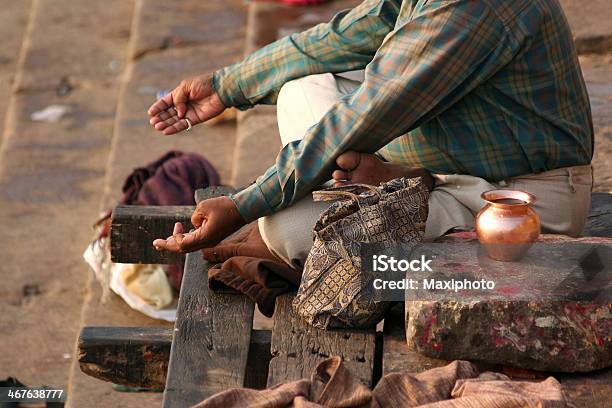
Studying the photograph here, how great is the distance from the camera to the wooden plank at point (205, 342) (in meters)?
2.72

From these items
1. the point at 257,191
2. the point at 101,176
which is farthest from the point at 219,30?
the point at 257,191

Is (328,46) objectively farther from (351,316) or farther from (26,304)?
(26,304)

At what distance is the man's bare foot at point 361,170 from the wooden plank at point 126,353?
26.8 inches

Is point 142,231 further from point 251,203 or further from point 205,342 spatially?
point 205,342

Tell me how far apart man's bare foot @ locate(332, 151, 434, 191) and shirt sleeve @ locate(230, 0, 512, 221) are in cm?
2

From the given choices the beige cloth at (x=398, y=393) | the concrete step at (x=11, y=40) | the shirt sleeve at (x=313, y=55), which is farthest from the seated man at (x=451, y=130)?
the concrete step at (x=11, y=40)

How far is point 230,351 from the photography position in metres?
2.86

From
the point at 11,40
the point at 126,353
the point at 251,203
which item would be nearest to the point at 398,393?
the point at 251,203

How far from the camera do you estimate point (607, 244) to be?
2.84 metres

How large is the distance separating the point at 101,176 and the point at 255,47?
1162 millimetres

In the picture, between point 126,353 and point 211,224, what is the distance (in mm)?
463

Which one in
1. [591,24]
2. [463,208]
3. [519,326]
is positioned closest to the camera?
[519,326]

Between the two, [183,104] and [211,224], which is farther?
[183,104]

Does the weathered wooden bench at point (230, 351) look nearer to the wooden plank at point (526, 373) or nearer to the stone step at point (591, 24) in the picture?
the wooden plank at point (526, 373)
